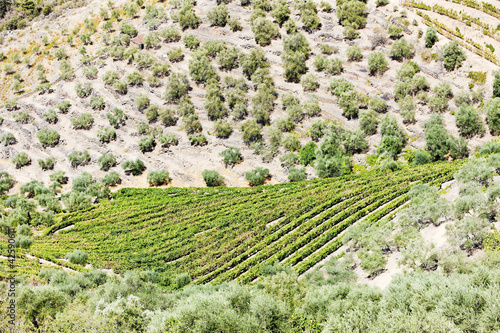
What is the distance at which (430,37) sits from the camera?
288 ft

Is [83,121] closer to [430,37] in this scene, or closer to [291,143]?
[291,143]

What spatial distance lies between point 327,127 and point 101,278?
167 feet

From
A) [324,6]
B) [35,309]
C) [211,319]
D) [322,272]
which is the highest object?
[324,6]

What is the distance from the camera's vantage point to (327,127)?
82.9m

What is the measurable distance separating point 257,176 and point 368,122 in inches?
991

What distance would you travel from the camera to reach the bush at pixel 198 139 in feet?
293

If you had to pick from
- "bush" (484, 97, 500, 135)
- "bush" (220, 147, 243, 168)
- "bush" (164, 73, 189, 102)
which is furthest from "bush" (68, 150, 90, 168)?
"bush" (484, 97, 500, 135)

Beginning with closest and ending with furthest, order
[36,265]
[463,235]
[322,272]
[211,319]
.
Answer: [211,319]
[463,235]
[322,272]
[36,265]

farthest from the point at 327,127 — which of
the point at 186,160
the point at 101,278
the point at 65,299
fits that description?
the point at 65,299

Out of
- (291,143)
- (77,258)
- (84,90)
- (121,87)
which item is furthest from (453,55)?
(84,90)

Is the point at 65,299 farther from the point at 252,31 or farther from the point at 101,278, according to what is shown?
the point at 252,31

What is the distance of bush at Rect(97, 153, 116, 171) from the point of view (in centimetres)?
8919

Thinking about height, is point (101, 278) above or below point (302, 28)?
below

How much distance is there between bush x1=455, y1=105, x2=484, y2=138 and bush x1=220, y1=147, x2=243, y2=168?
42.8m
